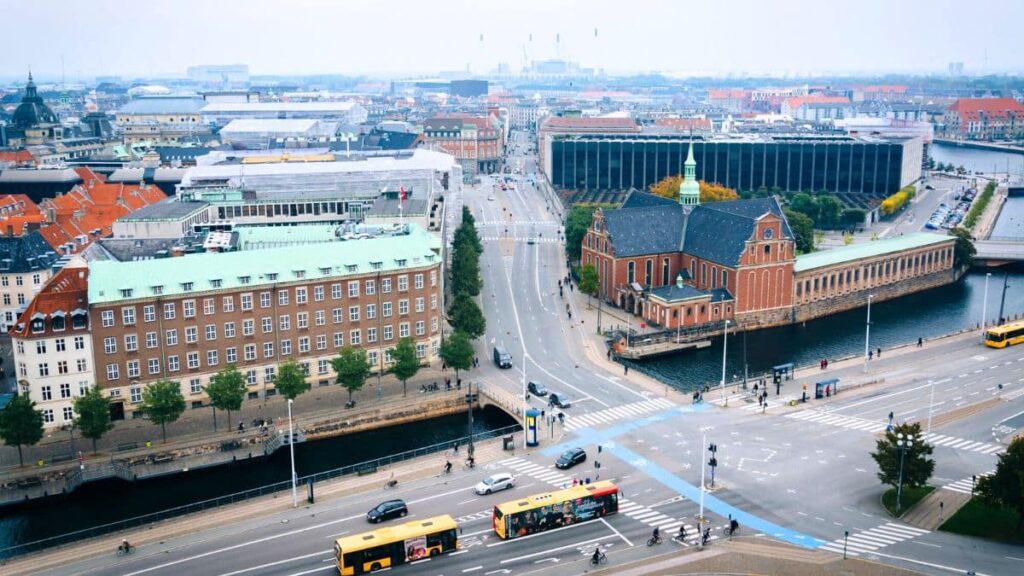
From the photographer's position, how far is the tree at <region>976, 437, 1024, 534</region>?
212ft

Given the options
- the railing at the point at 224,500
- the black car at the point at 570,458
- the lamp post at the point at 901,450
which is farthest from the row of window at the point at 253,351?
the lamp post at the point at 901,450

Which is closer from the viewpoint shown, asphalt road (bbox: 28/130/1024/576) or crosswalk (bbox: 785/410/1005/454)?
asphalt road (bbox: 28/130/1024/576)

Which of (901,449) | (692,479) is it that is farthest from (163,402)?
(901,449)

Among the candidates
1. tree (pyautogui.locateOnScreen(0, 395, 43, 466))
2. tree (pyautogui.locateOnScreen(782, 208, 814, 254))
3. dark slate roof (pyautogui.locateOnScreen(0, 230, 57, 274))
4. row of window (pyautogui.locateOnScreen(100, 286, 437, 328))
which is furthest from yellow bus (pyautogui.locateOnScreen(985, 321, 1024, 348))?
dark slate roof (pyautogui.locateOnScreen(0, 230, 57, 274))

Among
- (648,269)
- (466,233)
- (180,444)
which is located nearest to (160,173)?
(466,233)

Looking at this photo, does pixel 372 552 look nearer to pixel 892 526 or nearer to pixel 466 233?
pixel 892 526

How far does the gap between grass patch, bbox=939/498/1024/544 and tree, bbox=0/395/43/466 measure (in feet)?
233

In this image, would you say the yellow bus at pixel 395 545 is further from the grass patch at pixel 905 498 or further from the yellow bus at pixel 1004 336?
the yellow bus at pixel 1004 336

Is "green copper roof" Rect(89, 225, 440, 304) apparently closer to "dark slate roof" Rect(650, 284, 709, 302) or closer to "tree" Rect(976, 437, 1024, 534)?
"dark slate roof" Rect(650, 284, 709, 302)

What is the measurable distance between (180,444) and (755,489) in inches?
1965

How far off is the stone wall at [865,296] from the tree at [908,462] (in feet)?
210

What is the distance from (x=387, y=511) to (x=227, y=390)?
2556cm

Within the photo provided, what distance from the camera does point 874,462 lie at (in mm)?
79688

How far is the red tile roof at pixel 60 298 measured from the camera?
87.9 meters
